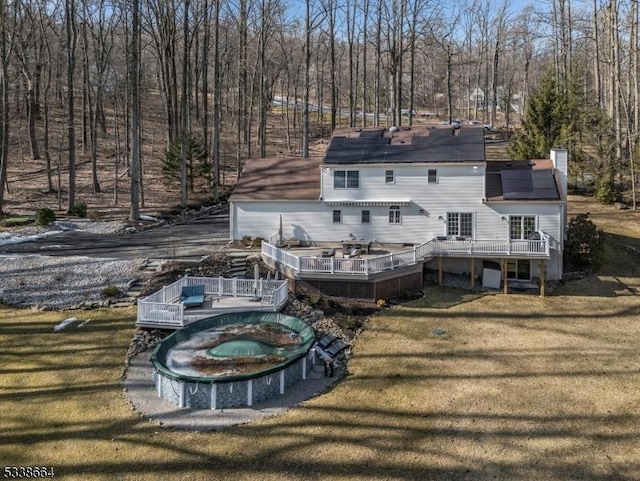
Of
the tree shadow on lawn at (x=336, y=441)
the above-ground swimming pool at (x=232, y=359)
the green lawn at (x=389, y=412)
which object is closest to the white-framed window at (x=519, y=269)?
the green lawn at (x=389, y=412)

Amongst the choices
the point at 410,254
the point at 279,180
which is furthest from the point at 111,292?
the point at 410,254

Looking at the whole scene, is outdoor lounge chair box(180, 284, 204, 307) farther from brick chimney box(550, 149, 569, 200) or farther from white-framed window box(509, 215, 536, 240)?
brick chimney box(550, 149, 569, 200)

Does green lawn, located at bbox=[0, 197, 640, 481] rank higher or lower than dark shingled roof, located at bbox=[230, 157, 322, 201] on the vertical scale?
lower

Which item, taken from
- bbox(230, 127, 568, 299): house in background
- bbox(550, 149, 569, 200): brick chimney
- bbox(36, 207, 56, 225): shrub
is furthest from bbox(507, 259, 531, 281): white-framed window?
bbox(36, 207, 56, 225): shrub

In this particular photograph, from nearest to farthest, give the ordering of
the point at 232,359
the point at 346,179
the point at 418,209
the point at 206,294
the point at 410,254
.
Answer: the point at 232,359
the point at 206,294
the point at 410,254
the point at 418,209
the point at 346,179

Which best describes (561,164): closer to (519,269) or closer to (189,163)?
(519,269)

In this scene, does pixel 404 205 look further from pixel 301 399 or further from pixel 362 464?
pixel 362 464
